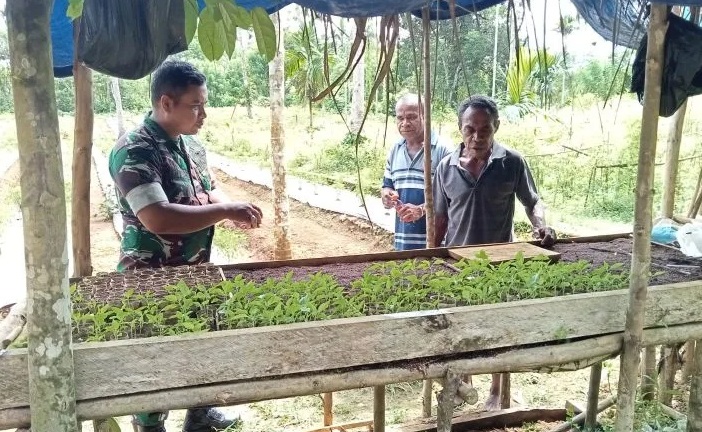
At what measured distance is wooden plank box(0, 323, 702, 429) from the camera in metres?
1.66

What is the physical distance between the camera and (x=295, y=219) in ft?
37.2

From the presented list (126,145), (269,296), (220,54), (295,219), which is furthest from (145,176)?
(295,219)

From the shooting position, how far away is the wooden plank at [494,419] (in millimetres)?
3165

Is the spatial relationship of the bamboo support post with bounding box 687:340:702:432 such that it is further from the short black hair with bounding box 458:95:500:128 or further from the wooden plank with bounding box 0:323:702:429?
the short black hair with bounding box 458:95:500:128

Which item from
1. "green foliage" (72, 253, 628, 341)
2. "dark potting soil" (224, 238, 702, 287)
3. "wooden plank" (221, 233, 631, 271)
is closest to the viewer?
"green foliage" (72, 253, 628, 341)

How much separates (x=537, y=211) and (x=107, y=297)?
2361mm

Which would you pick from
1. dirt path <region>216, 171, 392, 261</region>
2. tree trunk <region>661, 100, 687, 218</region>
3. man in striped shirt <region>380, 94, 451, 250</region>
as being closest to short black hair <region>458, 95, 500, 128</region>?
man in striped shirt <region>380, 94, 451, 250</region>

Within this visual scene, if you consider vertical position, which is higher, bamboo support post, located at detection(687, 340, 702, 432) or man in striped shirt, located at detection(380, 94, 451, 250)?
man in striped shirt, located at detection(380, 94, 451, 250)

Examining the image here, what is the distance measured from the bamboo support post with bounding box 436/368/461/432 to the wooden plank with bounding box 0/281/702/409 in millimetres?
79

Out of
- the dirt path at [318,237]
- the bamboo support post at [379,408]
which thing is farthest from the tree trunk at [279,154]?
the bamboo support post at [379,408]

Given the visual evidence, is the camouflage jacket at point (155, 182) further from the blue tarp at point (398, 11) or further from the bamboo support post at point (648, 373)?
the bamboo support post at point (648, 373)

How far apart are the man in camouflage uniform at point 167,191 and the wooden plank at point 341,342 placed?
84 centimetres

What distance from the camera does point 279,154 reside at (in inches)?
268

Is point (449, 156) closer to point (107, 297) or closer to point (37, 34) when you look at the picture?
point (107, 297)
